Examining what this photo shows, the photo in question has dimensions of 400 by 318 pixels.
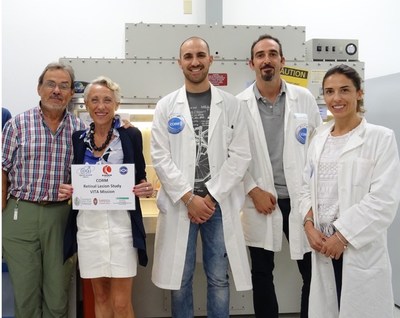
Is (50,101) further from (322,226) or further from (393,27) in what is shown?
(393,27)

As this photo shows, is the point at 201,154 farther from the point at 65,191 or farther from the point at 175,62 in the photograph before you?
the point at 175,62

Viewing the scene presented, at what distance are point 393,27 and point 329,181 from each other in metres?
3.03

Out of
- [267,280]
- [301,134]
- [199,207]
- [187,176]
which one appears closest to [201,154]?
[187,176]

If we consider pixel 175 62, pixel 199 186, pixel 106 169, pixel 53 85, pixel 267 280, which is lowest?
pixel 267 280

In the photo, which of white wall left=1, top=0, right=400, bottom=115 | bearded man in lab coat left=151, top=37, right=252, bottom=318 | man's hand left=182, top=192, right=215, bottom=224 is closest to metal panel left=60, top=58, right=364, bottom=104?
bearded man in lab coat left=151, top=37, right=252, bottom=318

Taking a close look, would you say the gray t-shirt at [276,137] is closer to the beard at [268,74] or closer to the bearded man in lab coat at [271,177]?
the bearded man in lab coat at [271,177]

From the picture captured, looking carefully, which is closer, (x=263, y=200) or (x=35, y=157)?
(x=35, y=157)

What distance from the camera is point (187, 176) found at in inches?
88.0

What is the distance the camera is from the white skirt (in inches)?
81.4

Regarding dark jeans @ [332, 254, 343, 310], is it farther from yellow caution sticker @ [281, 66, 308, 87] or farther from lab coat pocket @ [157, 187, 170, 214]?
yellow caution sticker @ [281, 66, 308, 87]

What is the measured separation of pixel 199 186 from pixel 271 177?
0.44 m

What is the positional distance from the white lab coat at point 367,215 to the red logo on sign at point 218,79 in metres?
1.22

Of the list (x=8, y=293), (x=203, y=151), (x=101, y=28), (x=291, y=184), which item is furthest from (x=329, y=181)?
(x=101, y=28)

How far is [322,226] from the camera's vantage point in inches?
77.1
